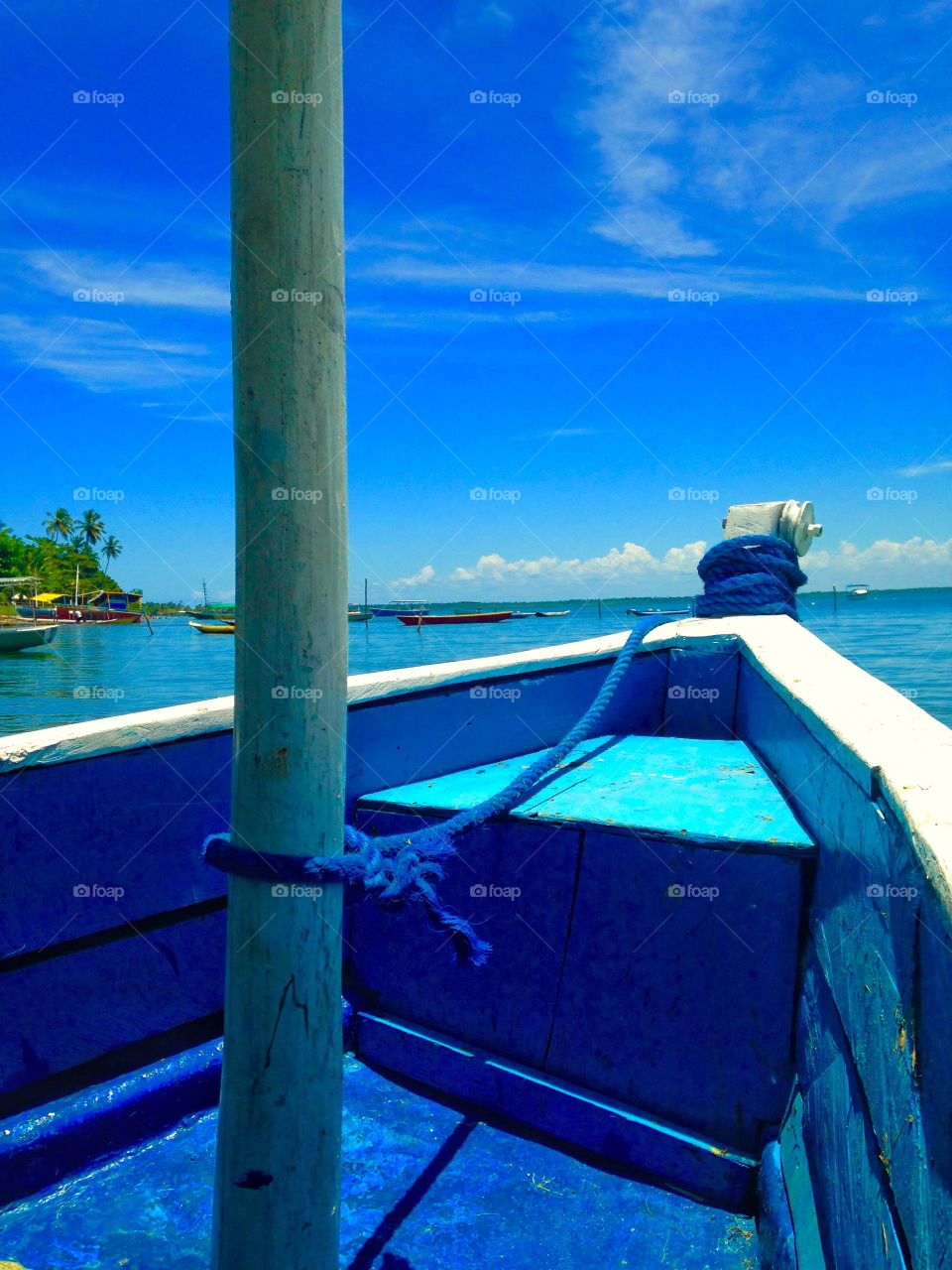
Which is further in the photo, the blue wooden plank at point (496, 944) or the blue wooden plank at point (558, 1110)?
the blue wooden plank at point (496, 944)

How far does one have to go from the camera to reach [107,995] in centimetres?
183

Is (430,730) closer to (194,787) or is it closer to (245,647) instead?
(194,787)

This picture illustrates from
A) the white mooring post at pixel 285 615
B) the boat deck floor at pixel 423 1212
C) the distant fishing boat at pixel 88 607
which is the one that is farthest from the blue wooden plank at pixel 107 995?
the distant fishing boat at pixel 88 607

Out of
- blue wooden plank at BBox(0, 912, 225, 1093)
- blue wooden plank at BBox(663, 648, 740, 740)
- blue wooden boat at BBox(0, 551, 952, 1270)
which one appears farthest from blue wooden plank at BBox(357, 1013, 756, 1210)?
blue wooden plank at BBox(663, 648, 740, 740)

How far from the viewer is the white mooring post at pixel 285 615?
0.90 meters

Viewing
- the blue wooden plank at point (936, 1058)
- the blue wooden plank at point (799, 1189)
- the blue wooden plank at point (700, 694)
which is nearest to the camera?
the blue wooden plank at point (936, 1058)

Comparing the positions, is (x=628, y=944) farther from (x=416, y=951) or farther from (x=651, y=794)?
(x=416, y=951)

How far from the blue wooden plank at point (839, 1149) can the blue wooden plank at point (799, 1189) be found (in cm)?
3

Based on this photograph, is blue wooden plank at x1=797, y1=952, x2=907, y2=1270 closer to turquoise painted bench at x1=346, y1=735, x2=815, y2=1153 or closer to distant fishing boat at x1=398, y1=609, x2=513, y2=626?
turquoise painted bench at x1=346, y1=735, x2=815, y2=1153

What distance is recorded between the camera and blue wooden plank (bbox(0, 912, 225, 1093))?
1.71 m

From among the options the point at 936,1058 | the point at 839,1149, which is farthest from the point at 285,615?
the point at 839,1149

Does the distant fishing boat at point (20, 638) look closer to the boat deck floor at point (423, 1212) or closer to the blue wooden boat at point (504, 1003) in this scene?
the blue wooden boat at point (504, 1003)

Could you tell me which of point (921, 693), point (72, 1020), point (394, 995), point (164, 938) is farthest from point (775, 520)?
point (921, 693)

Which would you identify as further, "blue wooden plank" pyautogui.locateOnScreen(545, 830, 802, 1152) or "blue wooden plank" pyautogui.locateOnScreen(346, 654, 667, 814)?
"blue wooden plank" pyautogui.locateOnScreen(346, 654, 667, 814)
